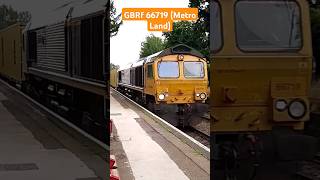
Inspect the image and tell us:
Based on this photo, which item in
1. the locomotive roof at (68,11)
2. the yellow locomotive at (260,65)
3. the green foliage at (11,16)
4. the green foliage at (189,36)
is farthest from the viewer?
the green foliage at (11,16)

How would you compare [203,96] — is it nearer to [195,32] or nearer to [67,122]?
[195,32]

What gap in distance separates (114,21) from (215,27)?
0.37 metres

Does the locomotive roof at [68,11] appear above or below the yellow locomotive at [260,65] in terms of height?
above

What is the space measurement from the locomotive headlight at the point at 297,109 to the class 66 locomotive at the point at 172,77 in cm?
28

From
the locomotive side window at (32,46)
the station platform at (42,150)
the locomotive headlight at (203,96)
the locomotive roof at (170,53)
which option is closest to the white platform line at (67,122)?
the station platform at (42,150)

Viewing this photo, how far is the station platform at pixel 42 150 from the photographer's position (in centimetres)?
151

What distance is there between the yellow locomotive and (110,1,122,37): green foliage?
332 millimetres

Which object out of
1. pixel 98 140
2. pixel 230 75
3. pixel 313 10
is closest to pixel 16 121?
pixel 98 140

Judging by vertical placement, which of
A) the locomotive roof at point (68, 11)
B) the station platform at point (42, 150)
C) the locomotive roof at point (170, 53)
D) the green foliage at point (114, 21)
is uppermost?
the locomotive roof at point (68, 11)

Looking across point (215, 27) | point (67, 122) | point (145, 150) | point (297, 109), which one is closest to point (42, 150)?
point (67, 122)

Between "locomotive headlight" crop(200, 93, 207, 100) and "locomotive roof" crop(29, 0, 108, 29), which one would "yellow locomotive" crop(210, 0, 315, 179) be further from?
"locomotive roof" crop(29, 0, 108, 29)

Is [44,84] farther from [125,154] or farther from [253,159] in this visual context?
[253,159]

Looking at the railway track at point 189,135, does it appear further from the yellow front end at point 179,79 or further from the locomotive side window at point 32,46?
the locomotive side window at point 32,46

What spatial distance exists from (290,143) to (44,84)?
43.0 inches
